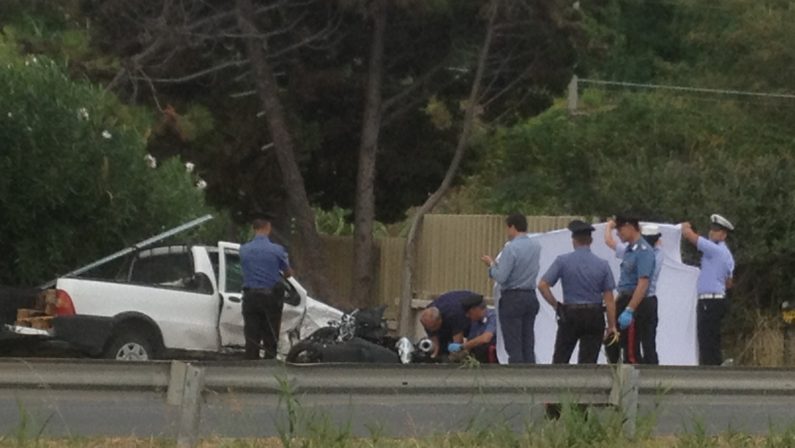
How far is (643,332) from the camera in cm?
1464

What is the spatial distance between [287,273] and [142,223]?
5.48 meters

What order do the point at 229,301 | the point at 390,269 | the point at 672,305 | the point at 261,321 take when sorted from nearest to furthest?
the point at 261,321, the point at 672,305, the point at 229,301, the point at 390,269

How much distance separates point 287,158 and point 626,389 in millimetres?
15877

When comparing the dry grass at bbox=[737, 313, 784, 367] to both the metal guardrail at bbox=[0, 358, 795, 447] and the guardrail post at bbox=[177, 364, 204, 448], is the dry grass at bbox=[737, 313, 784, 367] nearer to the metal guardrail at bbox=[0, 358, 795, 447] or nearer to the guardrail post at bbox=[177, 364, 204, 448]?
the metal guardrail at bbox=[0, 358, 795, 447]

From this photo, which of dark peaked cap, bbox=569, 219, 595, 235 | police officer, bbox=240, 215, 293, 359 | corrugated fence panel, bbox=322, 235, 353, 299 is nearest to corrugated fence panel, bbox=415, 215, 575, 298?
corrugated fence panel, bbox=322, 235, 353, 299

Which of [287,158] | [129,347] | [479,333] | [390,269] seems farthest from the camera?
[390,269]

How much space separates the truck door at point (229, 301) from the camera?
18.2 metres

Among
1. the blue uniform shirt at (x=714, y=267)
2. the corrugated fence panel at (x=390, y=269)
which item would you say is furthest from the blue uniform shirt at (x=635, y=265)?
the corrugated fence panel at (x=390, y=269)

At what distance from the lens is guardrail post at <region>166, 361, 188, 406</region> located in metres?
8.96

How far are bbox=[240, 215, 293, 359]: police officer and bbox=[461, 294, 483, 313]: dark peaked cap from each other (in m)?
1.80

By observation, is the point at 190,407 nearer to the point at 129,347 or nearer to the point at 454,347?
the point at 454,347

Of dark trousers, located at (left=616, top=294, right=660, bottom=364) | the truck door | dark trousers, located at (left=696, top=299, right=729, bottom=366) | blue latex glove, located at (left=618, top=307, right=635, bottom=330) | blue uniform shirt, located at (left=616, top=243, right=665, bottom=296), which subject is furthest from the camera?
the truck door

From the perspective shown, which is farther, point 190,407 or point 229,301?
point 229,301

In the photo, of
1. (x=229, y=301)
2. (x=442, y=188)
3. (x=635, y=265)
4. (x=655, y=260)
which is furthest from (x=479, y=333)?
(x=442, y=188)
